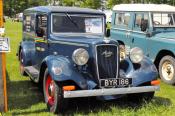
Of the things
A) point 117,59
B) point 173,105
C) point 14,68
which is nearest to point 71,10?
point 117,59

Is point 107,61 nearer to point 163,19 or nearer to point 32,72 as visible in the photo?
point 32,72

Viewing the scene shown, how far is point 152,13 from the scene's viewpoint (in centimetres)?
1046

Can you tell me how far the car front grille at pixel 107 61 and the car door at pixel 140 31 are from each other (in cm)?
383

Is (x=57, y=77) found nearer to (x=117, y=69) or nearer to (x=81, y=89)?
(x=81, y=89)

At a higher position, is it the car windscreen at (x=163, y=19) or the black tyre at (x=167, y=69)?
the car windscreen at (x=163, y=19)

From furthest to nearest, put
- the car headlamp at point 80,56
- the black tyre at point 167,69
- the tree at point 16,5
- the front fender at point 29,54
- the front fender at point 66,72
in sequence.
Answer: the tree at point 16,5 → the black tyre at point 167,69 → the front fender at point 29,54 → the car headlamp at point 80,56 → the front fender at point 66,72

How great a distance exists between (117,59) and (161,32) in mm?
3898

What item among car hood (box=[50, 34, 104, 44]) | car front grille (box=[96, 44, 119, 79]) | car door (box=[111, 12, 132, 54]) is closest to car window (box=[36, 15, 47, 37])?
car hood (box=[50, 34, 104, 44])

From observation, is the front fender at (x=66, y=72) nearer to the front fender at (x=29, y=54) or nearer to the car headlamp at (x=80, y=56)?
the car headlamp at (x=80, y=56)

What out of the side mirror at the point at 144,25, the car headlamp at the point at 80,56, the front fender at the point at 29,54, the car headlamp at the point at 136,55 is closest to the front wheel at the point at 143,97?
the car headlamp at the point at 136,55

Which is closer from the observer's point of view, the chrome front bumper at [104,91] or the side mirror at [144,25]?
the chrome front bumper at [104,91]

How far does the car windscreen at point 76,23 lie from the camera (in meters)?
7.50

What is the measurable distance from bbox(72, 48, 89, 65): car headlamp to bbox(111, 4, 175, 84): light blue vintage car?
2888 mm

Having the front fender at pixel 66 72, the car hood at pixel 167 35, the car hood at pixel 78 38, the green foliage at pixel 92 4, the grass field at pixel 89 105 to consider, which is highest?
the green foliage at pixel 92 4
